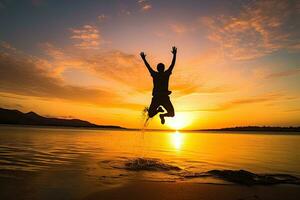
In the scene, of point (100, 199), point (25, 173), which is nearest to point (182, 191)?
point (100, 199)

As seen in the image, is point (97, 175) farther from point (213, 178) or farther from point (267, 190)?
point (267, 190)

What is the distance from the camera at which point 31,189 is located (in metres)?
9.77

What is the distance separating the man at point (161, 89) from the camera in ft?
36.4

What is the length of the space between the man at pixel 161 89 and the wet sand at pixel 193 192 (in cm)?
293

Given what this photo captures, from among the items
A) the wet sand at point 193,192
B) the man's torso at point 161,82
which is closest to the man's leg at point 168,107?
the man's torso at point 161,82

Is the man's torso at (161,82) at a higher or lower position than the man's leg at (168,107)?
higher

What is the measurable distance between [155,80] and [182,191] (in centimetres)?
441

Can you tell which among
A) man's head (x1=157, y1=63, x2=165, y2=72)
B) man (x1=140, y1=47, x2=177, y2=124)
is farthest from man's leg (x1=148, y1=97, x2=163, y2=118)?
man's head (x1=157, y1=63, x2=165, y2=72)

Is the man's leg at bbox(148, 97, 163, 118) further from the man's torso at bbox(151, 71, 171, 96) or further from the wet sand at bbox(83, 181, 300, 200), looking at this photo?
the wet sand at bbox(83, 181, 300, 200)

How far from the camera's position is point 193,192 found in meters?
10.2

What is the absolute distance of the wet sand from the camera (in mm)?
9507

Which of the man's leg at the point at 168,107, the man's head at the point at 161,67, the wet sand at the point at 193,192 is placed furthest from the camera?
the man's leg at the point at 168,107

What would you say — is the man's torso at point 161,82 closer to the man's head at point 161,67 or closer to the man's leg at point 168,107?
the man's head at point 161,67

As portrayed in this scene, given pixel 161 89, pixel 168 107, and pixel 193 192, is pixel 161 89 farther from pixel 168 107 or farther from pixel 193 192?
pixel 193 192
